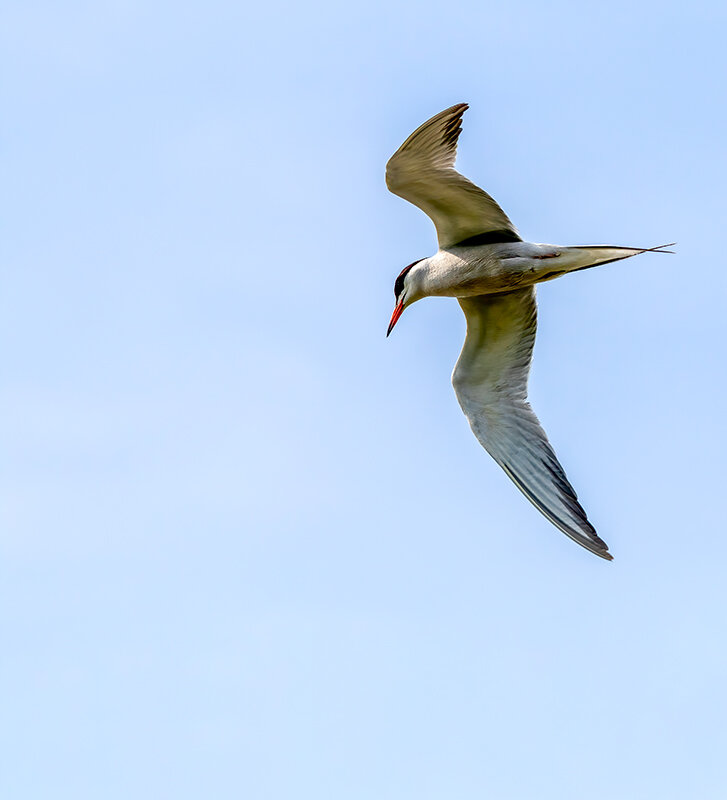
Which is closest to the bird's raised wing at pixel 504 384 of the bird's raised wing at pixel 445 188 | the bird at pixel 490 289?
the bird at pixel 490 289

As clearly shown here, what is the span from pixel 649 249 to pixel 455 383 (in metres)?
2.73

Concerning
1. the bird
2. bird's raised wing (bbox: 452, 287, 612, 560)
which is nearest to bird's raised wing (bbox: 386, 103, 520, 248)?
the bird

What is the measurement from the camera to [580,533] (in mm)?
10508

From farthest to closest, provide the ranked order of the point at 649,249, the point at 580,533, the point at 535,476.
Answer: the point at 535,476 < the point at 580,533 < the point at 649,249

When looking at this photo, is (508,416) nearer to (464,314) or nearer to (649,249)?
(464,314)

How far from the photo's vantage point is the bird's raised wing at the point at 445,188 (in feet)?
33.4

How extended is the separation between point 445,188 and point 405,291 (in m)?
1.33

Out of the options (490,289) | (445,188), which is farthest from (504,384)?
(445,188)

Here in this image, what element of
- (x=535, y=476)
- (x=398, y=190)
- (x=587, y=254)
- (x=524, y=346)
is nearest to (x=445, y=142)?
(x=398, y=190)

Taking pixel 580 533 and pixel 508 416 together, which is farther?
pixel 508 416

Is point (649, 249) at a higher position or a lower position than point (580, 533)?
higher

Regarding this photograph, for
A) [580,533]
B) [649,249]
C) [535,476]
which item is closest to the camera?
[649,249]

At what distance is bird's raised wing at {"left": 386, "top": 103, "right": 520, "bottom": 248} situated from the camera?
33.4 ft

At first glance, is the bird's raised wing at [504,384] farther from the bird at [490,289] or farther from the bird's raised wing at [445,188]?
the bird's raised wing at [445,188]
